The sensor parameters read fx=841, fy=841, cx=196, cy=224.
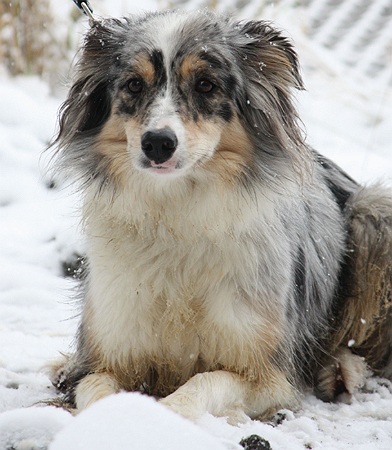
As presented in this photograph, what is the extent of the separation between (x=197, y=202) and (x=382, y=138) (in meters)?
5.96

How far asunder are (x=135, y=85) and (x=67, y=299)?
192 cm

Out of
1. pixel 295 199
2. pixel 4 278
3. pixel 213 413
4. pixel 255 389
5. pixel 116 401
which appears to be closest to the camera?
pixel 116 401

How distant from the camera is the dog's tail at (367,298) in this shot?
445cm

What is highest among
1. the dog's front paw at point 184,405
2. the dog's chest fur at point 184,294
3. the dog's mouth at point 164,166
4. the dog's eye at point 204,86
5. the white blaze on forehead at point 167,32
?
the white blaze on forehead at point 167,32

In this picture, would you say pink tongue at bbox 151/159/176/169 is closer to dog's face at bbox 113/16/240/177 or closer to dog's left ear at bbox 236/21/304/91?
dog's face at bbox 113/16/240/177

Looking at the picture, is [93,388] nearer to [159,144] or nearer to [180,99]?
[159,144]

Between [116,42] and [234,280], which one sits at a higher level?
[116,42]

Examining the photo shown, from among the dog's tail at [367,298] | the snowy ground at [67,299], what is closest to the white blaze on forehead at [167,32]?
the snowy ground at [67,299]

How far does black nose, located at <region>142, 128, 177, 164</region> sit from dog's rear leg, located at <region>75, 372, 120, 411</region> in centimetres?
99

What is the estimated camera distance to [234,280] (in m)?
3.67

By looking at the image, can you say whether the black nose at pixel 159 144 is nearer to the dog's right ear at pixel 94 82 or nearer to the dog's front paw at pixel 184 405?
the dog's right ear at pixel 94 82

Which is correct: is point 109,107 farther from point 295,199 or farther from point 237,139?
point 295,199

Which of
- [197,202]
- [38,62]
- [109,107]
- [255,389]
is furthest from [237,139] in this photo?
[38,62]

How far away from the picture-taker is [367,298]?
14.7 ft
